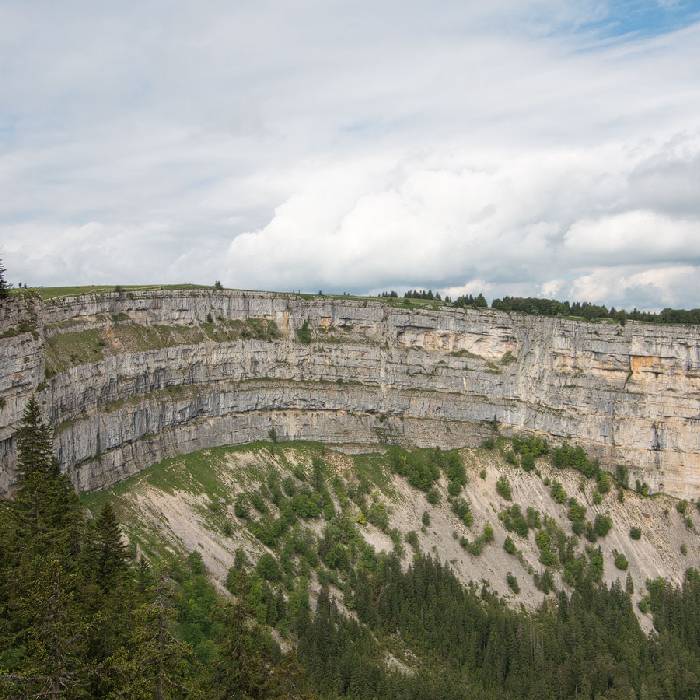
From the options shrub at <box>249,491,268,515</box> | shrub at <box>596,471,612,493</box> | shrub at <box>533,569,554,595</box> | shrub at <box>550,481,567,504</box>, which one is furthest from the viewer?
shrub at <box>596,471,612,493</box>

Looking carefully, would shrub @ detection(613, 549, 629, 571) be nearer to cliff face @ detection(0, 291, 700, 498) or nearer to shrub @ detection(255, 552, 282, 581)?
cliff face @ detection(0, 291, 700, 498)

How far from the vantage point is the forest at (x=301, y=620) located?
35000 millimetres

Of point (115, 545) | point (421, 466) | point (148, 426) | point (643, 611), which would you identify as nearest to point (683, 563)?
point (643, 611)

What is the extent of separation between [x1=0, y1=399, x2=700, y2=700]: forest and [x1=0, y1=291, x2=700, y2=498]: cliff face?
32.3 ft

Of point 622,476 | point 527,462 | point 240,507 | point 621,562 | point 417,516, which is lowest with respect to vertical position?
point 621,562

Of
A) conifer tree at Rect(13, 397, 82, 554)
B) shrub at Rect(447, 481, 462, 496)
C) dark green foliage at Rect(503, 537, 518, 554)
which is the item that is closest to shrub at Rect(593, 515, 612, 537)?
dark green foliage at Rect(503, 537, 518, 554)

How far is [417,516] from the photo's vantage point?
11950cm

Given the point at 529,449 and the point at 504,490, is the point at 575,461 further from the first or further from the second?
the point at 504,490

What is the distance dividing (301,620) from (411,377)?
64176 mm

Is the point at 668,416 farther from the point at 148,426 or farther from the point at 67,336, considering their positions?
the point at 67,336

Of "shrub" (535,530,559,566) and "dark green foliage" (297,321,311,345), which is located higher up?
"dark green foliage" (297,321,311,345)

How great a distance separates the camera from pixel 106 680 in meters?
33.7

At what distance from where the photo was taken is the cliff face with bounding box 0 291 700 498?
11538 cm

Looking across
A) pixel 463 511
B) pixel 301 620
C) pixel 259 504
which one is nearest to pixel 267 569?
pixel 301 620
